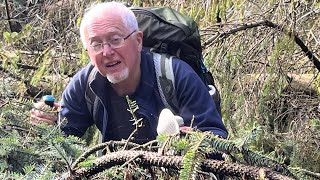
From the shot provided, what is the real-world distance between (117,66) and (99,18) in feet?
0.69

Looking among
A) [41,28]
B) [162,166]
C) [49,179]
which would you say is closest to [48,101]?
[49,179]

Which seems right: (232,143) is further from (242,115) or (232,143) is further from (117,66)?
(242,115)

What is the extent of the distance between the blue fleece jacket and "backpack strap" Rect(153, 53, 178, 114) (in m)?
0.02

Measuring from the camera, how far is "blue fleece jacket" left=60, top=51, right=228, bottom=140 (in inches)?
85.6

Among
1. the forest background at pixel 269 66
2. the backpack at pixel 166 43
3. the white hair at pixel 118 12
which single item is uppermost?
the white hair at pixel 118 12

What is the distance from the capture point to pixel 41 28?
15.7ft

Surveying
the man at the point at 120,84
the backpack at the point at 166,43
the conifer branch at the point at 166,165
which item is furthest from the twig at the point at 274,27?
the conifer branch at the point at 166,165

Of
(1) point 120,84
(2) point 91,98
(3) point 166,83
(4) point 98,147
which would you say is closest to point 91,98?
(2) point 91,98

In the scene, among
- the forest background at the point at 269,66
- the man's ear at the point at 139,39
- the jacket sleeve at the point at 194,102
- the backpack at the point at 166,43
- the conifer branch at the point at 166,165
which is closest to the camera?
the conifer branch at the point at 166,165

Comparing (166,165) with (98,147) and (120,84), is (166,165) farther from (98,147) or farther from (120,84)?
(120,84)

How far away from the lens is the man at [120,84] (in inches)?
86.6

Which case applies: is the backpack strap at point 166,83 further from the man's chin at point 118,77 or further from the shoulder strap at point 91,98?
the shoulder strap at point 91,98

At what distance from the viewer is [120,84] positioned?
2.38 meters

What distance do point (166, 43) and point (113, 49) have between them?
0.22 meters
